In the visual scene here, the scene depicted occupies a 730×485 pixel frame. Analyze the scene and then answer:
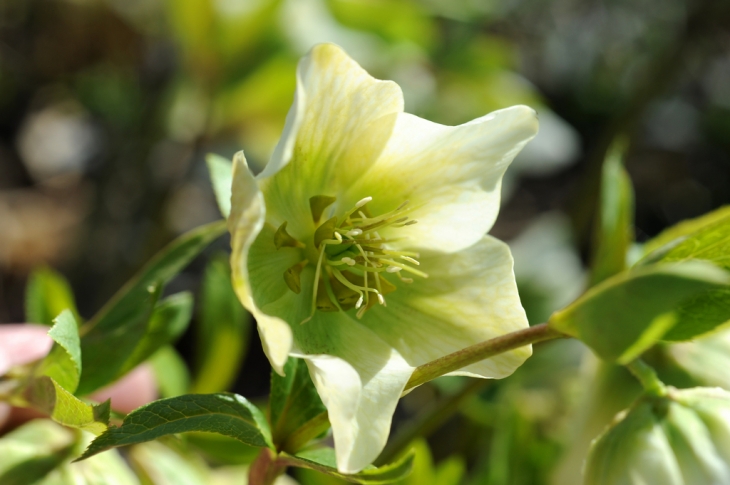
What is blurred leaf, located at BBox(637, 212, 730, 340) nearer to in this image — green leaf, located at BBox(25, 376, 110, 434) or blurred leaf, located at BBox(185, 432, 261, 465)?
green leaf, located at BBox(25, 376, 110, 434)

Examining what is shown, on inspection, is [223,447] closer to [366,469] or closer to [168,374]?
[168,374]

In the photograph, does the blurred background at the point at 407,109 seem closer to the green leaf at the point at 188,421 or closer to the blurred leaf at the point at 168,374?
the blurred leaf at the point at 168,374

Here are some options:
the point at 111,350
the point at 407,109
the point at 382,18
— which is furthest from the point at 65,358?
the point at 382,18

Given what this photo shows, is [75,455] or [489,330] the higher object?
[489,330]

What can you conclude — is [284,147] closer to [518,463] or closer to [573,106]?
[518,463]

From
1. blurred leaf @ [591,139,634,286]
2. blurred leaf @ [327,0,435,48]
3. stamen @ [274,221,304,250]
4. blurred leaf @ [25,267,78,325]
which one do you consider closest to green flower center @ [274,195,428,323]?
stamen @ [274,221,304,250]

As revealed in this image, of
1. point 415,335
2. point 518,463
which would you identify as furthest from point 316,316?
point 518,463

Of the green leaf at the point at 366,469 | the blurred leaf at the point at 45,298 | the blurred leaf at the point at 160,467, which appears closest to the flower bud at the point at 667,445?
the green leaf at the point at 366,469
